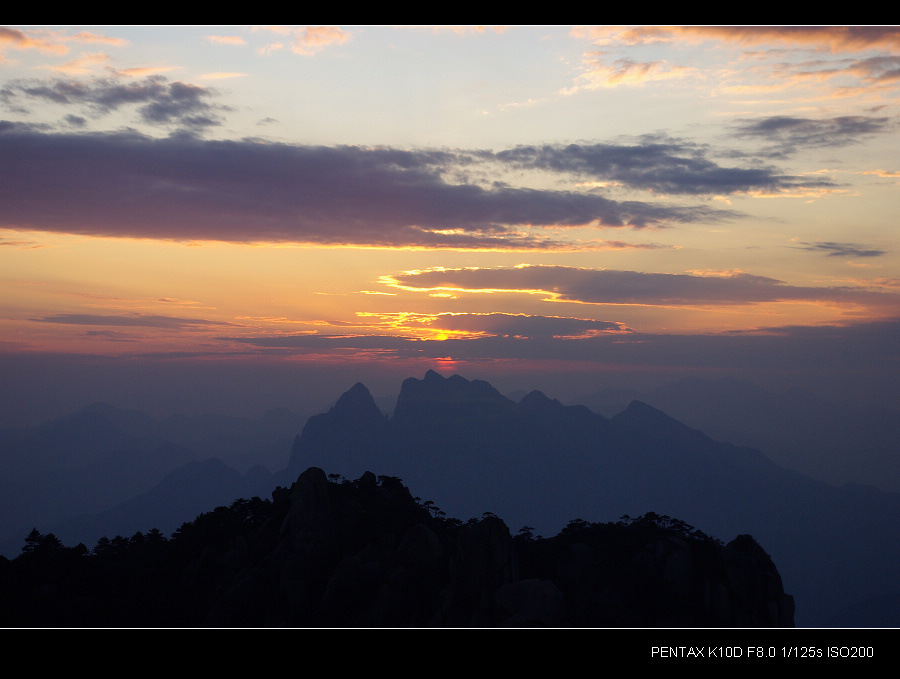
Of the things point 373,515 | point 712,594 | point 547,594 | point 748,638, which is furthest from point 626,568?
point 748,638

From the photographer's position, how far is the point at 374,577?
39.9 meters

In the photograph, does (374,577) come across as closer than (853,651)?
No

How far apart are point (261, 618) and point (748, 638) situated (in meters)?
38.8

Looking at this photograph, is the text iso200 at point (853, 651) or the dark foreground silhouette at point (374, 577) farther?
the dark foreground silhouette at point (374, 577)

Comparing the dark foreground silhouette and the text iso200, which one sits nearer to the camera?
the text iso200

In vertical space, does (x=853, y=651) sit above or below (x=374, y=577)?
above

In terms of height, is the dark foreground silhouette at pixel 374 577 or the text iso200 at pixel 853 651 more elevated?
the text iso200 at pixel 853 651

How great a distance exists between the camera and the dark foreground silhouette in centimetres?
3812

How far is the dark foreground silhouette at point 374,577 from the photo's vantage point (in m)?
38.1

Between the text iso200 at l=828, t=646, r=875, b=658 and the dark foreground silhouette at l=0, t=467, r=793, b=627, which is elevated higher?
the text iso200 at l=828, t=646, r=875, b=658
